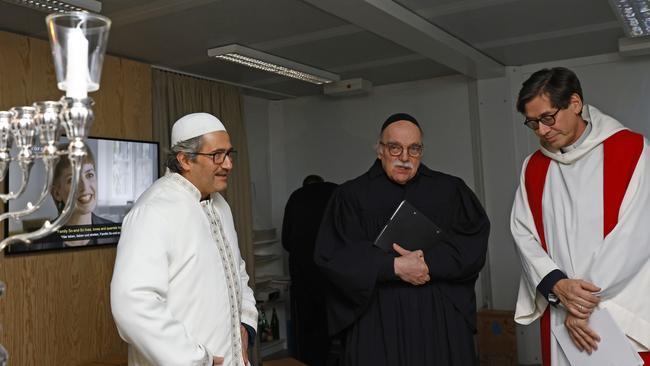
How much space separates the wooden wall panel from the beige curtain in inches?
18.6

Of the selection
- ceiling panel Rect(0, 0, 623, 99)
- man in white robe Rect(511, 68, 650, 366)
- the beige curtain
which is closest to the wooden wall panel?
ceiling panel Rect(0, 0, 623, 99)

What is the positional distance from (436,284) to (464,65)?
8.78 feet

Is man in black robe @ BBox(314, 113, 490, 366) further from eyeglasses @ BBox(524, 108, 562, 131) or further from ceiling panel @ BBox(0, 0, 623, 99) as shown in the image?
ceiling panel @ BBox(0, 0, 623, 99)

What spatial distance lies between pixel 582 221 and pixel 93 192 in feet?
9.50

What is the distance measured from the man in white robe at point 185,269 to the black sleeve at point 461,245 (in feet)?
2.51

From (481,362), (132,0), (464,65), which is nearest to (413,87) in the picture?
(464,65)

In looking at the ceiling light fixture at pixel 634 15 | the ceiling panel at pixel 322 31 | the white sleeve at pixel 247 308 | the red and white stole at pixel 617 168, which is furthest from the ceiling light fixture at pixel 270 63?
the red and white stole at pixel 617 168

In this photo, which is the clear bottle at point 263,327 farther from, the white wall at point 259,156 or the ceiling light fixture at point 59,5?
the ceiling light fixture at point 59,5

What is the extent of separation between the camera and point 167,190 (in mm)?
1854

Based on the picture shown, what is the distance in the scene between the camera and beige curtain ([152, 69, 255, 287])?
4.34 m

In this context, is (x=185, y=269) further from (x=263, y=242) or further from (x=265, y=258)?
(x=265, y=258)

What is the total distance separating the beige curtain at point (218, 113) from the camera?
14.2ft

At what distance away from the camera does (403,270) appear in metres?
2.14

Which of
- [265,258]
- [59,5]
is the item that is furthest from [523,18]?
[265,258]
